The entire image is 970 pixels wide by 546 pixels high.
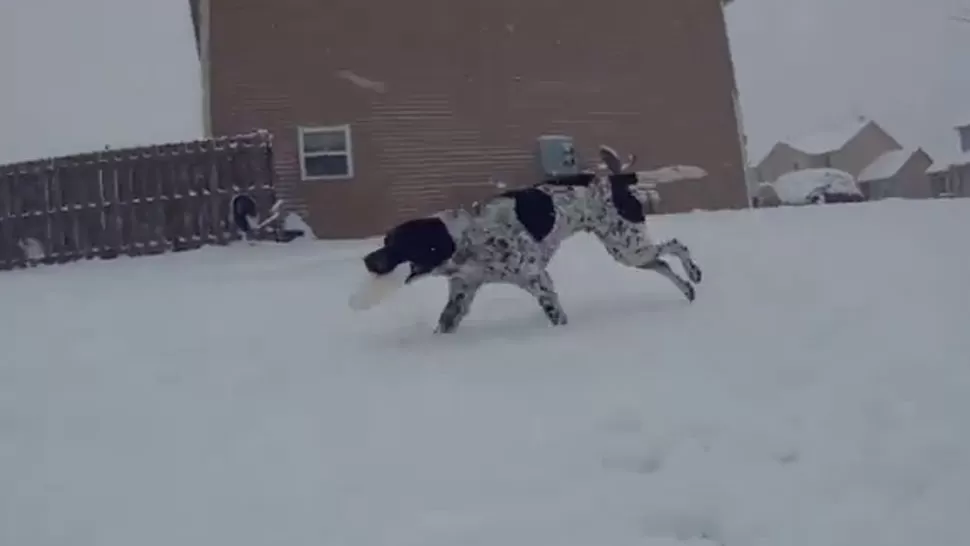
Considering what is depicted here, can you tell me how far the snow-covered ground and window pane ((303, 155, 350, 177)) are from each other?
7083mm

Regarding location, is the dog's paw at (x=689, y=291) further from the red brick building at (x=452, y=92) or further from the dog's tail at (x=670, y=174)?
the dog's tail at (x=670, y=174)

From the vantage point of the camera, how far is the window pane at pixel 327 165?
48.9ft

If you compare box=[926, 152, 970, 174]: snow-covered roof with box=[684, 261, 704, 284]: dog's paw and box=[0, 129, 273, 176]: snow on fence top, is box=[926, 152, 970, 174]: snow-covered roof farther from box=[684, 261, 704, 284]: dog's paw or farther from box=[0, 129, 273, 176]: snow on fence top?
box=[684, 261, 704, 284]: dog's paw

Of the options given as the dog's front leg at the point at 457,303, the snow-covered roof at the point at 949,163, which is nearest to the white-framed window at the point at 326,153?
the dog's front leg at the point at 457,303

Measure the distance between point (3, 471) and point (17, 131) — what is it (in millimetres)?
36285

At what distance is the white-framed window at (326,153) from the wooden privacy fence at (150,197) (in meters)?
1.45

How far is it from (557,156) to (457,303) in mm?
9680

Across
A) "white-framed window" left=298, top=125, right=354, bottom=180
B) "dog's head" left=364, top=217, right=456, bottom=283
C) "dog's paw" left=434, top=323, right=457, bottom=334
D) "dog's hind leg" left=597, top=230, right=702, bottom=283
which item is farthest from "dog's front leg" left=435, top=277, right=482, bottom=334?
"white-framed window" left=298, top=125, right=354, bottom=180

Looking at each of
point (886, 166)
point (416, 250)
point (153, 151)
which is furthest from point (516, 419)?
point (886, 166)

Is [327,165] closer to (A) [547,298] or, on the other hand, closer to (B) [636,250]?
(B) [636,250]

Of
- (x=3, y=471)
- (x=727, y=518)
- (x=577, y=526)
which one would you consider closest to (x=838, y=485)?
(x=727, y=518)

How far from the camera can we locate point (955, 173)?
43.6m

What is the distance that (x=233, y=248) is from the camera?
1298 cm

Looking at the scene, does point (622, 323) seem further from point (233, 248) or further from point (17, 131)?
point (17, 131)
